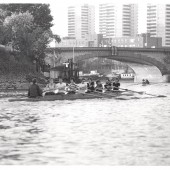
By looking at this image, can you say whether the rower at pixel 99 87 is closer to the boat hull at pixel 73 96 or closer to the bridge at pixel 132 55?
the boat hull at pixel 73 96

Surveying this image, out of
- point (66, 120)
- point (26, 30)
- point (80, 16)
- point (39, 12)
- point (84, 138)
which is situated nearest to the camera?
point (84, 138)

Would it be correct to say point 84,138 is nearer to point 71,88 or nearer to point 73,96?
point 73,96

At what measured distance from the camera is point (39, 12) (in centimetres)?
5112

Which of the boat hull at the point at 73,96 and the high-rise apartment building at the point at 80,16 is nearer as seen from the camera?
the boat hull at the point at 73,96

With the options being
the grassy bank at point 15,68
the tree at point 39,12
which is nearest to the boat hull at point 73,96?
the grassy bank at point 15,68

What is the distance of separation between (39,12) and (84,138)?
3984 centimetres

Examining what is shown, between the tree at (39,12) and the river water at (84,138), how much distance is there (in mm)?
30437

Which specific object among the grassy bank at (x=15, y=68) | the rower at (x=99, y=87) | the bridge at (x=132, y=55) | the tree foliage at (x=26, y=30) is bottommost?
the rower at (x=99, y=87)

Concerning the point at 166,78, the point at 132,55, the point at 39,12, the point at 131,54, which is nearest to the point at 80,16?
the point at 39,12

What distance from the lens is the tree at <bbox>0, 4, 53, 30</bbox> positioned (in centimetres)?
4991

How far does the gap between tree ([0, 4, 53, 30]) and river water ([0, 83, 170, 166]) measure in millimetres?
30437

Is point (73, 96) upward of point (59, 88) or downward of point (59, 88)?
downward

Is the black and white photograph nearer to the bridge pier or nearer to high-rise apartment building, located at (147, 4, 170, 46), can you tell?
high-rise apartment building, located at (147, 4, 170, 46)

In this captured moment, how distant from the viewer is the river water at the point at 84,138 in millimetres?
9820
